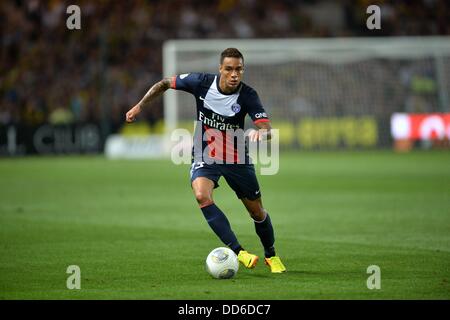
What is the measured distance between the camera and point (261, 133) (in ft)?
29.6

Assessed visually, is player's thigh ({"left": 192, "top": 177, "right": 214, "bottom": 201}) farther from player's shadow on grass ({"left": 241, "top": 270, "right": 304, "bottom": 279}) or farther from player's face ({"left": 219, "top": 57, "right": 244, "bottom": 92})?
player's face ({"left": 219, "top": 57, "right": 244, "bottom": 92})

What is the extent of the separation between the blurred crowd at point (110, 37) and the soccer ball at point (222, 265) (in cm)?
2369

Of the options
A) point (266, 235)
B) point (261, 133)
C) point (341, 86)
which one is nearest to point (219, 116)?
point (261, 133)

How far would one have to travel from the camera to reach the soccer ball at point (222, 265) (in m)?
9.02

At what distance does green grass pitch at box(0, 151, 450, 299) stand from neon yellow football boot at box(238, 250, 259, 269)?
0.12 m

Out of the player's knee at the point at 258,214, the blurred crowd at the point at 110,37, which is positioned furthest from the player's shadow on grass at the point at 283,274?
the blurred crowd at the point at 110,37

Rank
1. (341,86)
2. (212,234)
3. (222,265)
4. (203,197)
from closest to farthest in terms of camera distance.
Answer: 1. (222,265)
2. (203,197)
3. (212,234)
4. (341,86)

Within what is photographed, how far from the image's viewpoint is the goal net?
103 feet

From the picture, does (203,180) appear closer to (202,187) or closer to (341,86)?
(202,187)
